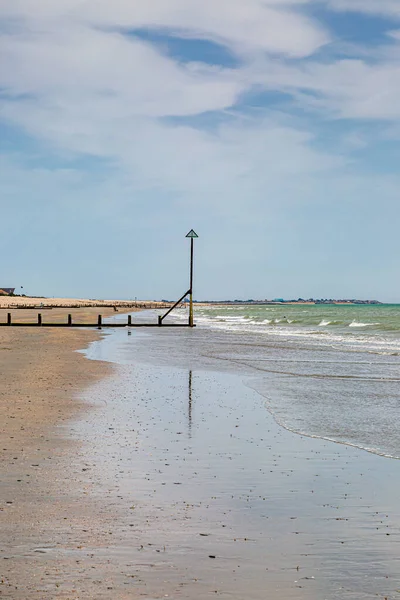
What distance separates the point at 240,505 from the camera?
6941mm

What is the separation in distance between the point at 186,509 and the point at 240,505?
0.58 metres

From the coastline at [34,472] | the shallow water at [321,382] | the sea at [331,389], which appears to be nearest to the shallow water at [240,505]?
the coastline at [34,472]

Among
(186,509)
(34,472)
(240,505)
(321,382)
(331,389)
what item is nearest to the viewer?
(186,509)

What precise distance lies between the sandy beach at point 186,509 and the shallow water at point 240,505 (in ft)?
0.06

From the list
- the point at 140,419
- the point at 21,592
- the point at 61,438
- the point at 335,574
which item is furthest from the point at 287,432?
the point at 21,592

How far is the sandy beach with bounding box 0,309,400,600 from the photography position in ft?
16.4

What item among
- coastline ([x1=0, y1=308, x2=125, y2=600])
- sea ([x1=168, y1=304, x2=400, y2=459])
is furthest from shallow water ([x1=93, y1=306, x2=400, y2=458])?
coastline ([x1=0, y1=308, x2=125, y2=600])

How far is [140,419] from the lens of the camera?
12.2m

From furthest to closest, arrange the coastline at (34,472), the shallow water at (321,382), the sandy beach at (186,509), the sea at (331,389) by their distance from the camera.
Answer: the shallow water at (321,382)
the sea at (331,389)
the coastline at (34,472)
the sandy beach at (186,509)

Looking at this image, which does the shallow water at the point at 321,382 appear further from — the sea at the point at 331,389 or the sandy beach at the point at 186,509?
the sandy beach at the point at 186,509

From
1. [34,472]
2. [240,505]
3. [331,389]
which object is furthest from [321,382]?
[240,505]

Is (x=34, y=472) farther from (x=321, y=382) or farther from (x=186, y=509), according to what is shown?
(x=321, y=382)

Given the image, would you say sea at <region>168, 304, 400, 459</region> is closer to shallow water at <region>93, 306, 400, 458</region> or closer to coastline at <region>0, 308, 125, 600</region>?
shallow water at <region>93, 306, 400, 458</region>

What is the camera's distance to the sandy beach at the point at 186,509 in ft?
16.4
